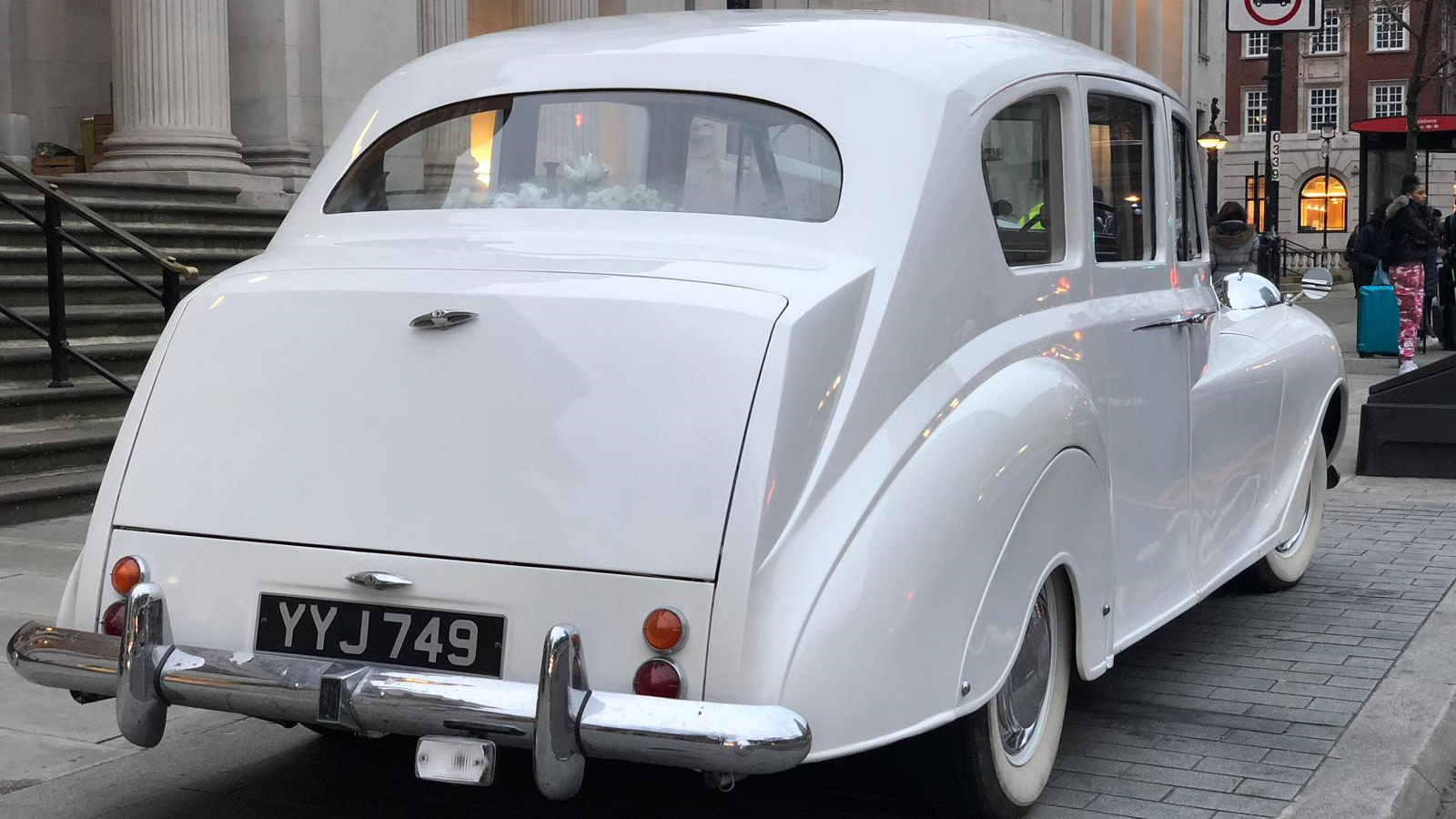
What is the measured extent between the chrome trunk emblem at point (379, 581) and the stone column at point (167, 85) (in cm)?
1159

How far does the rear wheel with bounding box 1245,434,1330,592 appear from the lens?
21.7ft

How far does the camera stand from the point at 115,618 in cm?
361

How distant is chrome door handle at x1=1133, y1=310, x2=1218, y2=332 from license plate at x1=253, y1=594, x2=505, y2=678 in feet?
7.47

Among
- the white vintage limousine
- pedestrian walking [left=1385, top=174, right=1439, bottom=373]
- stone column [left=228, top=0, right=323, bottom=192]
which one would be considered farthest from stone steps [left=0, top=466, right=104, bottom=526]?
pedestrian walking [left=1385, top=174, right=1439, bottom=373]

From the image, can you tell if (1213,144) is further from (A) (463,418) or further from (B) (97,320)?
(A) (463,418)

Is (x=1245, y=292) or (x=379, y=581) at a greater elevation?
(x=1245, y=292)

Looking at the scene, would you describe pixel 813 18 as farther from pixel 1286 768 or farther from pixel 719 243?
pixel 1286 768

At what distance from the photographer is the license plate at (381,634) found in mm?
3332

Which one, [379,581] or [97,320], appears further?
[97,320]

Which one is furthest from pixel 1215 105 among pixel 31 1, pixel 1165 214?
pixel 1165 214

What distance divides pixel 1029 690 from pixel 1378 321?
15.7 meters

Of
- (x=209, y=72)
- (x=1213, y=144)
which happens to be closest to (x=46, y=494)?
(x=209, y=72)

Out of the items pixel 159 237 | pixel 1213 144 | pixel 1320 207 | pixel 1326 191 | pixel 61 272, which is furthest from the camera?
pixel 1320 207

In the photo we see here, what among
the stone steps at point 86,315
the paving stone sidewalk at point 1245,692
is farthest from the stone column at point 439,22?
the paving stone sidewalk at point 1245,692
